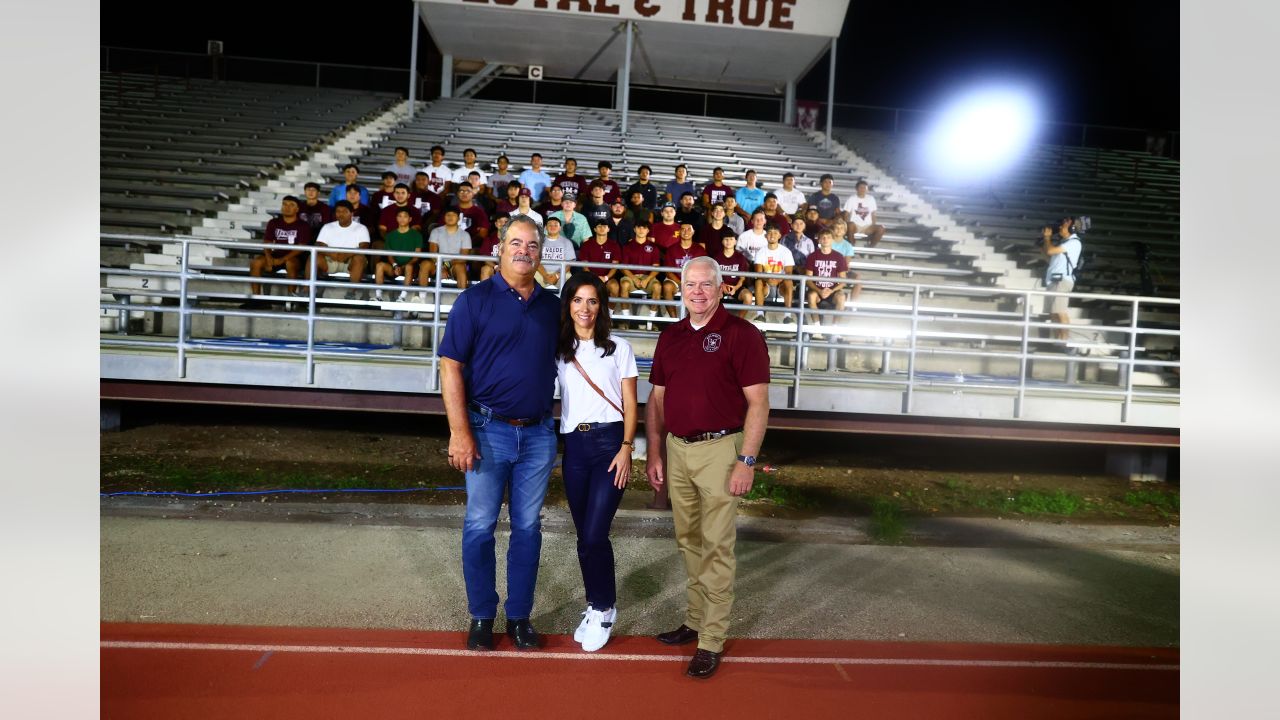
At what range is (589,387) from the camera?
399cm

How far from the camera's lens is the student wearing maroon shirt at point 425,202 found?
9.39 meters

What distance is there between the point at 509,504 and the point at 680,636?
43.6 inches

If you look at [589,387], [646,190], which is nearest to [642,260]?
[646,190]

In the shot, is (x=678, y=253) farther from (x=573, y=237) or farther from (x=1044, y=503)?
(x=1044, y=503)

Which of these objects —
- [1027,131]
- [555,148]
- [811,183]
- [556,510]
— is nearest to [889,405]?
[556,510]

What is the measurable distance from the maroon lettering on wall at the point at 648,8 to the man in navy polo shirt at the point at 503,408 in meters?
13.5

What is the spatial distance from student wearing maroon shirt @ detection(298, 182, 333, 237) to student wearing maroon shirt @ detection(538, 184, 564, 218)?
8.15ft

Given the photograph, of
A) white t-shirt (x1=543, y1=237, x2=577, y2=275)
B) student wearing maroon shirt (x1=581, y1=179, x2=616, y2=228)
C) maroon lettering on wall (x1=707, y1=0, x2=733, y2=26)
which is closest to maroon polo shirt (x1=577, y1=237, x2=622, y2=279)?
white t-shirt (x1=543, y1=237, x2=577, y2=275)

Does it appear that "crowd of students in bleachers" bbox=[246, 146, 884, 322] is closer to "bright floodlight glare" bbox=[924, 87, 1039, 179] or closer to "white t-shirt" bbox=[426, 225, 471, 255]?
"white t-shirt" bbox=[426, 225, 471, 255]

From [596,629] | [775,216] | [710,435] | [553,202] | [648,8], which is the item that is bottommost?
[596,629]

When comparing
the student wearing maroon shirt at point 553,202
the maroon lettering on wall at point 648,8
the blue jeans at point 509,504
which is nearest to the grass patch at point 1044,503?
the blue jeans at point 509,504

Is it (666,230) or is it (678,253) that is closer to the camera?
(678,253)

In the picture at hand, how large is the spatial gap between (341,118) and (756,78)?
30.4 feet

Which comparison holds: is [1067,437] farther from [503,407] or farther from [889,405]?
[503,407]
